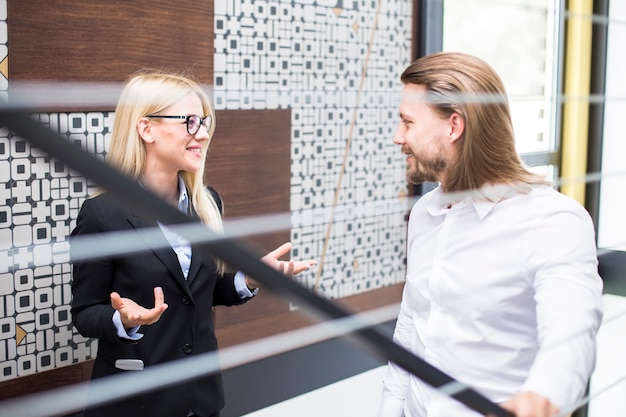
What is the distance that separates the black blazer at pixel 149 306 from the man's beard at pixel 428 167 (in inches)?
15.4

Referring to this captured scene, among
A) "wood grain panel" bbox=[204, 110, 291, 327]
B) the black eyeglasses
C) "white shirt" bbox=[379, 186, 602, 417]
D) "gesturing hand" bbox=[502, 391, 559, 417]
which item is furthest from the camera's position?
"wood grain panel" bbox=[204, 110, 291, 327]

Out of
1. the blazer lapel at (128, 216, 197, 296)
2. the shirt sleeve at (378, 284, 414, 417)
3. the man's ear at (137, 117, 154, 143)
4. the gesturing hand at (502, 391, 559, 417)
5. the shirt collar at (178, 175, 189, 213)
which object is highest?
the man's ear at (137, 117, 154, 143)

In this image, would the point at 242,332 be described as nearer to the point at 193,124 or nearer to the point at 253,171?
the point at 253,171

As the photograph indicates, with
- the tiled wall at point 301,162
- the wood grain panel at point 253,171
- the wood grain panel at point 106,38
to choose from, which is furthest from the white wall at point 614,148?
the wood grain panel at point 106,38

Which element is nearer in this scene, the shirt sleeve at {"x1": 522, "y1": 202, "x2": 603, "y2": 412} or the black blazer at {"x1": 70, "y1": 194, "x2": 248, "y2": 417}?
the shirt sleeve at {"x1": 522, "y1": 202, "x2": 603, "y2": 412}

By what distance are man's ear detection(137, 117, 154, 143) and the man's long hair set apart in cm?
48

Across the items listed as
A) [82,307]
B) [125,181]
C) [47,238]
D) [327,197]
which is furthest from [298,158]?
[125,181]

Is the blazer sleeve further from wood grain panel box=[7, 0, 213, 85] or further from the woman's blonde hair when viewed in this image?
wood grain panel box=[7, 0, 213, 85]

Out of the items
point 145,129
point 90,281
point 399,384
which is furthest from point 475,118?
point 90,281

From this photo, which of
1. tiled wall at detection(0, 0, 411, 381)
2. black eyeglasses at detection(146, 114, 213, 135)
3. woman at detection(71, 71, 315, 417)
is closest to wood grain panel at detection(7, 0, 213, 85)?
tiled wall at detection(0, 0, 411, 381)

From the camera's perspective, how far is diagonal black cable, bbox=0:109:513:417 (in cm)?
39

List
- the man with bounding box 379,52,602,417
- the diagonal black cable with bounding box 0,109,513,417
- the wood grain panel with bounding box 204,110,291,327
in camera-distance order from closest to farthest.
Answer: the diagonal black cable with bounding box 0,109,513,417 < the man with bounding box 379,52,602,417 < the wood grain panel with bounding box 204,110,291,327

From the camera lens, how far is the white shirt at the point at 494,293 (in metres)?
1.06

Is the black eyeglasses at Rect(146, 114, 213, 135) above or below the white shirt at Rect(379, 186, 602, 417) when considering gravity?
above
